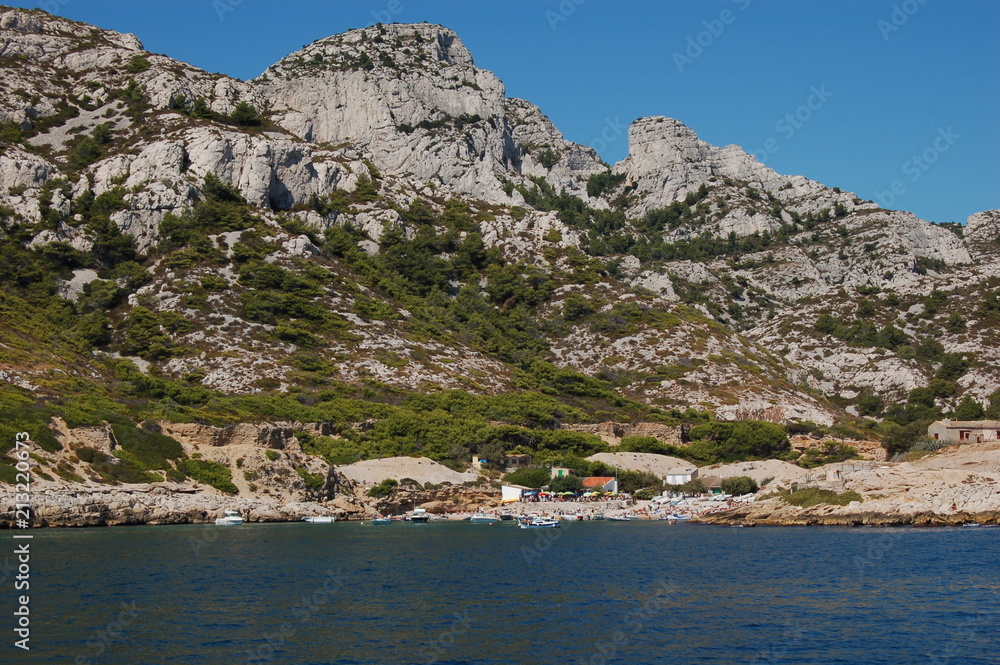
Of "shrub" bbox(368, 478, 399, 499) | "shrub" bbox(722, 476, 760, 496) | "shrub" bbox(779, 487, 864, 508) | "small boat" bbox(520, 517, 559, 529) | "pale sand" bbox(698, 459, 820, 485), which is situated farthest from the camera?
"pale sand" bbox(698, 459, 820, 485)

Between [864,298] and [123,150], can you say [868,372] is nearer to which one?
[864,298]

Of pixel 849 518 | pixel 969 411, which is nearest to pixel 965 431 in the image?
pixel 849 518

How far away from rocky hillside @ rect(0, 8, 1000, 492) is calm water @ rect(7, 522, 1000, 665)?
95.6 ft

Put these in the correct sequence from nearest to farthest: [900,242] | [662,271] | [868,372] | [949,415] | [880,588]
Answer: [880,588] < [949,415] < [868,372] < [662,271] < [900,242]

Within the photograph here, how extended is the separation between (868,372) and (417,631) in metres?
129

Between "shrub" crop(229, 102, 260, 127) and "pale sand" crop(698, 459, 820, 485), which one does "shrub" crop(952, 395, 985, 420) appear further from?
"shrub" crop(229, 102, 260, 127)

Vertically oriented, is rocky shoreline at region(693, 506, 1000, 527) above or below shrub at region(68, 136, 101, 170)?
below

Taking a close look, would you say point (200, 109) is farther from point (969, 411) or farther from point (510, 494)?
point (969, 411)

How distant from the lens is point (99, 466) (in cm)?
6366

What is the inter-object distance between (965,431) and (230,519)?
222 ft

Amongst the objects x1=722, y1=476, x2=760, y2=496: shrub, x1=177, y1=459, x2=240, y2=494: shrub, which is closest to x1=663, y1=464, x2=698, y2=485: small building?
x1=722, y1=476, x2=760, y2=496: shrub

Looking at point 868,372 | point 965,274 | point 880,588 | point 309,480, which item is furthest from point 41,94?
point 965,274

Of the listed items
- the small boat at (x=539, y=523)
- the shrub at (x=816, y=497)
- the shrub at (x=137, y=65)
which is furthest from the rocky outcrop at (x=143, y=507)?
the shrub at (x=137, y=65)

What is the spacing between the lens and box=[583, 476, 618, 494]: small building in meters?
90.2
